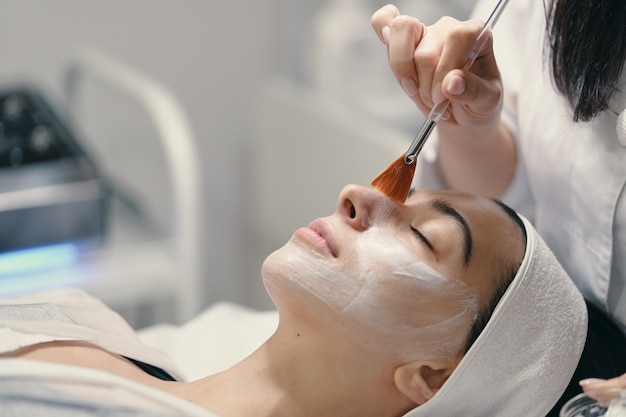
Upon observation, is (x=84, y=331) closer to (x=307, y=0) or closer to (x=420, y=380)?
(x=420, y=380)

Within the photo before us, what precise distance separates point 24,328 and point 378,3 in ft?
4.04

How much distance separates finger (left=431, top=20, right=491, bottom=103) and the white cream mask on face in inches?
7.5

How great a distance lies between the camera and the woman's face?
0.96m

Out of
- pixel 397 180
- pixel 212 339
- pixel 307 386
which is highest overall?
pixel 397 180

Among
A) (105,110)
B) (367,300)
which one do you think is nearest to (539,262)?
(367,300)

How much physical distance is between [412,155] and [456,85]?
0.11 meters

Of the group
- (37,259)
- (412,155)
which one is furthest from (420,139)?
(37,259)

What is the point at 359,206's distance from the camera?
1.01m

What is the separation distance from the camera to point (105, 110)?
2.21m

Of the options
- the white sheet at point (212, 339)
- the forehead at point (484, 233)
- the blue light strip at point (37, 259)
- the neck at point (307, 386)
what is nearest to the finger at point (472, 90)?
the forehead at point (484, 233)

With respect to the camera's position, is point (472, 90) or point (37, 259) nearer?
point (472, 90)

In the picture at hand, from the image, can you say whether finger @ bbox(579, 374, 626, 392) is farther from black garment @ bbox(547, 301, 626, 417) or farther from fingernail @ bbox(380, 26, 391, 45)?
fingernail @ bbox(380, 26, 391, 45)

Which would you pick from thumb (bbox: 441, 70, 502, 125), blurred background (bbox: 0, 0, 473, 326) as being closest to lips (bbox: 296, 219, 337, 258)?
thumb (bbox: 441, 70, 502, 125)

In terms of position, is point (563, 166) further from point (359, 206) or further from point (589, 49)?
point (359, 206)
